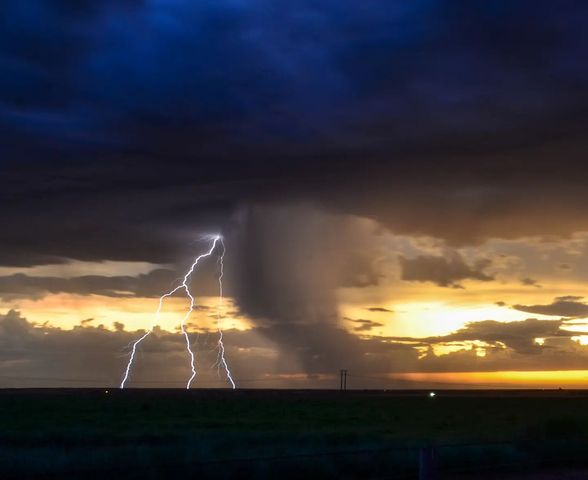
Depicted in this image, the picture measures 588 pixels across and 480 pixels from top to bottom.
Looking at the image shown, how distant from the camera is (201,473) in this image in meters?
20.8

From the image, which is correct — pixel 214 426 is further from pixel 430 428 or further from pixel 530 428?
pixel 530 428

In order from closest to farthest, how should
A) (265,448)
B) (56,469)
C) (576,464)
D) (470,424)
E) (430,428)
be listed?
(56,469)
(576,464)
(265,448)
(430,428)
(470,424)

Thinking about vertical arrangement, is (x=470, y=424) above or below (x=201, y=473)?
above

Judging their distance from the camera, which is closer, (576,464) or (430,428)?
(576,464)

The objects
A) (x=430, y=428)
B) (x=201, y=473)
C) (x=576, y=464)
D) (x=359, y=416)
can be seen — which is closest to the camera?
(x=201, y=473)

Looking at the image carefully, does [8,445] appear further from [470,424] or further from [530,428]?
[470,424]

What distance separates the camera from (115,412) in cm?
5578

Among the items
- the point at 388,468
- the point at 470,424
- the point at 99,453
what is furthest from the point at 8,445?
the point at 470,424

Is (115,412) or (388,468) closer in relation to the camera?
(388,468)

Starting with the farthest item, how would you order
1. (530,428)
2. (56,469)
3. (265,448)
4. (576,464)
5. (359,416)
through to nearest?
(359,416)
(530,428)
(265,448)
(576,464)
(56,469)

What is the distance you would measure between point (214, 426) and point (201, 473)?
21.6 meters

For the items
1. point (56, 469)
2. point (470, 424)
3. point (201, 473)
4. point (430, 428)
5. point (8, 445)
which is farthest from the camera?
point (470, 424)

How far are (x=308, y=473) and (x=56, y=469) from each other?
642 centimetres

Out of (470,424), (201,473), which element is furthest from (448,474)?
(470,424)
